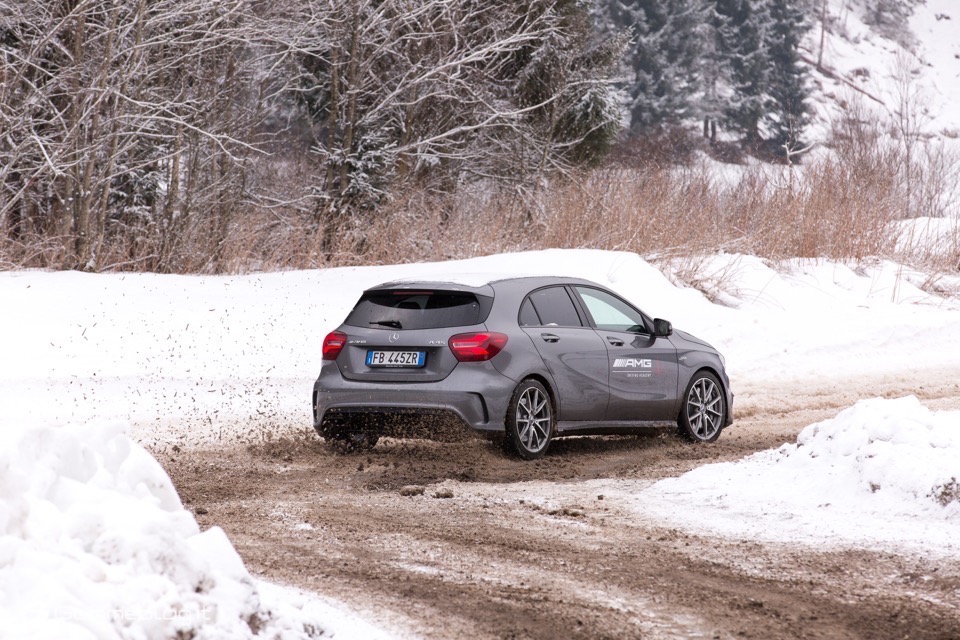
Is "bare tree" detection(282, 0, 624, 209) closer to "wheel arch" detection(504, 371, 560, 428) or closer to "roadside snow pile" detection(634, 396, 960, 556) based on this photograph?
"wheel arch" detection(504, 371, 560, 428)

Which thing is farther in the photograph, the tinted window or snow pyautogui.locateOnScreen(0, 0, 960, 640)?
the tinted window

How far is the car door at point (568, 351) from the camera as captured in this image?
356 inches

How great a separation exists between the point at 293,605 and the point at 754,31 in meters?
69.9

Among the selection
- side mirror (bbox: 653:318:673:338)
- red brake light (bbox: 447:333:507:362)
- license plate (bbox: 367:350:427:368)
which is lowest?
license plate (bbox: 367:350:427:368)

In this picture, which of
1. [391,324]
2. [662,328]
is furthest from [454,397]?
[662,328]

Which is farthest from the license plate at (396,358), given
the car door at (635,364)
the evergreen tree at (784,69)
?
the evergreen tree at (784,69)

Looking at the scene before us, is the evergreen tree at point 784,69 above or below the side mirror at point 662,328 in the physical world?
above

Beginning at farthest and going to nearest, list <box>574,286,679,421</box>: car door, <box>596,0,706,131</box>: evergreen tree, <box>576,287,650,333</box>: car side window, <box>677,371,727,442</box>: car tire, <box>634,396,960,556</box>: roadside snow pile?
<box>596,0,706,131</box>: evergreen tree
<box>677,371,727,442</box>: car tire
<box>576,287,650,333</box>: car side window
<box>574,286,679,421</box>: car door
<box>634,396,960,556</box>: roadside snow pile

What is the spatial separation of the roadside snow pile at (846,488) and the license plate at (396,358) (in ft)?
6.59

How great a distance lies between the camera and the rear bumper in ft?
27.7

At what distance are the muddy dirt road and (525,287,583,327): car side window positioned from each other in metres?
1.13

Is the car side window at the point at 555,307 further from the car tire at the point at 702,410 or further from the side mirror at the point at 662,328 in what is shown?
the car tire at the point at 702,410

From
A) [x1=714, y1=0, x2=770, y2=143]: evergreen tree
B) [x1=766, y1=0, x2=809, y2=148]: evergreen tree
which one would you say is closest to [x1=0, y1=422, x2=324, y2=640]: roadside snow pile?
[x1=714, y1=0, x2=770, y2=143]: evergreen tree

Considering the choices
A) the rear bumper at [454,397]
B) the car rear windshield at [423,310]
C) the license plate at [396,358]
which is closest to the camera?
the rear bumper at [454,397]
